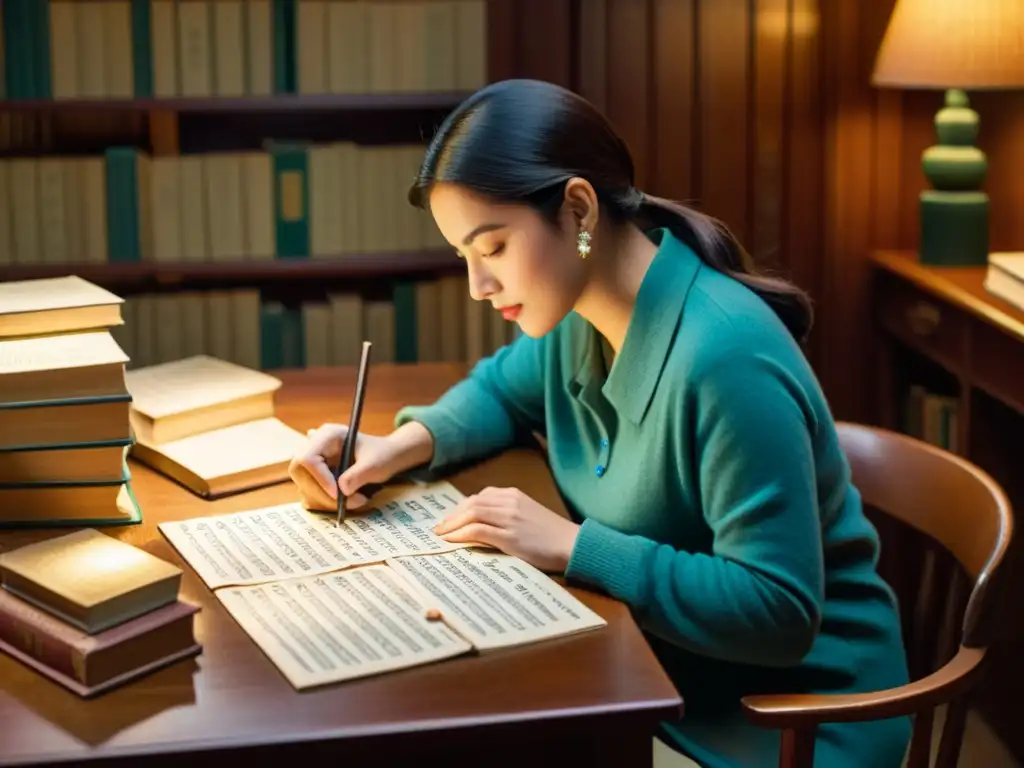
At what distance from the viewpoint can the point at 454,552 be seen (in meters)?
1.44

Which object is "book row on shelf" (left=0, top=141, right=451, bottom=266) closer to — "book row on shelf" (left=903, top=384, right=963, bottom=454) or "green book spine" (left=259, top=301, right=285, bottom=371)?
"green book spine" (left=259, top=301, right=285, bottom=371)

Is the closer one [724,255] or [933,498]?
[724,255]

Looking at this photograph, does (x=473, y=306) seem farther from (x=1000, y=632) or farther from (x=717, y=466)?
(x=717, y=466)

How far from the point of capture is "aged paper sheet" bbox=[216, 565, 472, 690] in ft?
3.93

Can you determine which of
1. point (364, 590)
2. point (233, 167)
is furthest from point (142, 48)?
point (364, 590)

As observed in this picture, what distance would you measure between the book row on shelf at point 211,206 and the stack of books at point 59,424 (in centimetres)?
138

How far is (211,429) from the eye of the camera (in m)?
1.86

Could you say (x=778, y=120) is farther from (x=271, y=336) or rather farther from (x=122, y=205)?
(x=122, y=205)

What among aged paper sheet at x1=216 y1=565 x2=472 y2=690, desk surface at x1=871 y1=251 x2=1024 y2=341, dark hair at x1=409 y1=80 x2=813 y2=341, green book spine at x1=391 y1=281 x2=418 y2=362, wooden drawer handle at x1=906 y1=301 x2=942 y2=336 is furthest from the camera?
green book spine at x1=391 y1=281 x2=418 y2=362

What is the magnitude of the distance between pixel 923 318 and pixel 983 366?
0.30 meters

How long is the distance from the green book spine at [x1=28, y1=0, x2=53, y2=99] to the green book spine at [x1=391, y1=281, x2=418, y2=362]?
2.61 ft

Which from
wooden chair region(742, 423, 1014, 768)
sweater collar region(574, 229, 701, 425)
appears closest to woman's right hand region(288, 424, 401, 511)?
sweater collar region(574, 229, 701, 425)

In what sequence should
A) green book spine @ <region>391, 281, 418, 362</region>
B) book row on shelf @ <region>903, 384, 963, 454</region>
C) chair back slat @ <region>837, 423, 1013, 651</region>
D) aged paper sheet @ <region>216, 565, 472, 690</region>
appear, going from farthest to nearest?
green book spine @ <region>391, 281, 418, 362</region> → book row on shelf @ <region>903, 384, 963, 454</region> → chair back slat @ <region>837, 423, 1013, 651</region> → aged paper sheet @ <region>216, 565, 472, 690</region>

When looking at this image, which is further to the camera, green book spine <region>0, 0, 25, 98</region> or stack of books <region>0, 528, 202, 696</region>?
green book spine <region>0, 0, 25, 98</region>
